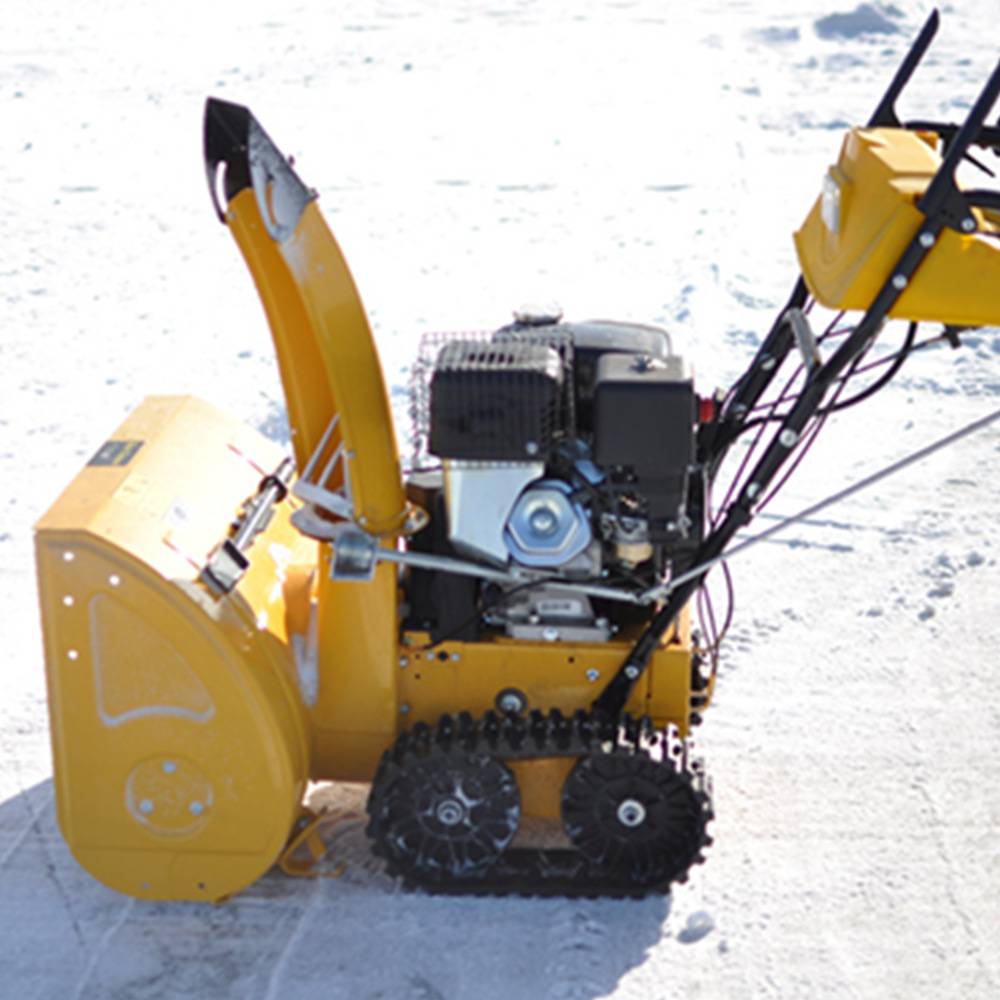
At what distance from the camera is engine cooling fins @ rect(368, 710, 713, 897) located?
5.14 meters

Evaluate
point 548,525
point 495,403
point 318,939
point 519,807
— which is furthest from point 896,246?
point 318,939

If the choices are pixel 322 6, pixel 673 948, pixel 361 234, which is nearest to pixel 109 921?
pixel 673 948

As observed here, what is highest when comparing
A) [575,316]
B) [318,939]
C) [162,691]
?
[162,691]

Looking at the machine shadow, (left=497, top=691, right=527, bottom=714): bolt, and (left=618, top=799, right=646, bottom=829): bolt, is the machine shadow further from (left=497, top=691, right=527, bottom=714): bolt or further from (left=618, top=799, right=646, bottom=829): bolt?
(left=497, top=691, right=527, bottom=714): bolt

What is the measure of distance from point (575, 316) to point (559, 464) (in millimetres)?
4645

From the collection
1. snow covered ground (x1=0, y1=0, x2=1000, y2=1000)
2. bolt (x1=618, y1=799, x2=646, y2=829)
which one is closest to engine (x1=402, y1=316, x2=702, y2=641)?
bolt (x1=618, y1=799, x2=646, y2=829)

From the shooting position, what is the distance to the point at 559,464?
16.5 ft

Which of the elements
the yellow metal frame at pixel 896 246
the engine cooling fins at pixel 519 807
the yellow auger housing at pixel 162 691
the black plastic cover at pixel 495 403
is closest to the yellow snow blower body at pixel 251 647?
the yellow auger housing at pixel 162 691

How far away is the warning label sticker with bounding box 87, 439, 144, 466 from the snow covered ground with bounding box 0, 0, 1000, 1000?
125 cm

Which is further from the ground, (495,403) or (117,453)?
(495,403)

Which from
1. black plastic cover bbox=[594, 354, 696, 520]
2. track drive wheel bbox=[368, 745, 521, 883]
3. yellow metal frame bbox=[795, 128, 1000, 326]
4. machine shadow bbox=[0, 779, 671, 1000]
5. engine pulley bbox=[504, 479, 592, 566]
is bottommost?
machine shadow bbox=[0, 779, 671, 1000]

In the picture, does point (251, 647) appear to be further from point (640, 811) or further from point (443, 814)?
point (640, 811)

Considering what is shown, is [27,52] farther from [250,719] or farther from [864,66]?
[250,719]

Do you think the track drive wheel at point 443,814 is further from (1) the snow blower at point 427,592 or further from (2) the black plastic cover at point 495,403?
(2) the black plastic cover at point 495,403
